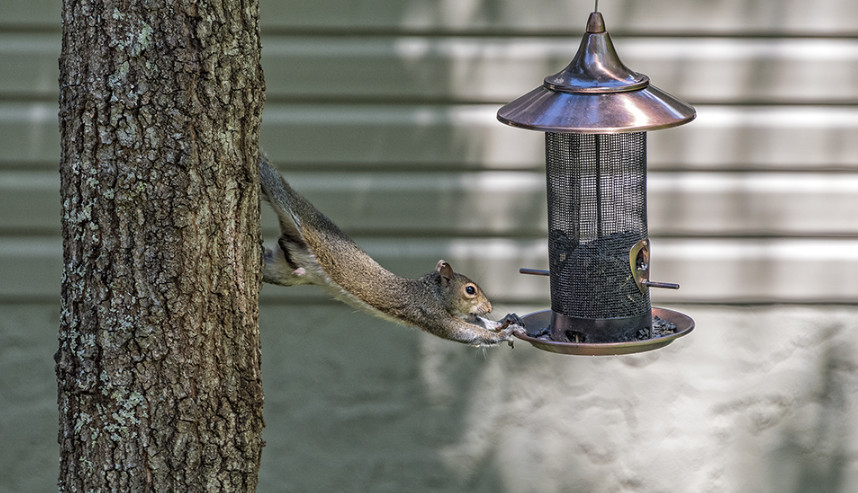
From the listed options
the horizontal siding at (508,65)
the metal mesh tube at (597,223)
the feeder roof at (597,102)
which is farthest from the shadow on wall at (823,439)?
the feeder roof at (597,102)

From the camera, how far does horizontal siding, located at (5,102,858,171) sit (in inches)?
182

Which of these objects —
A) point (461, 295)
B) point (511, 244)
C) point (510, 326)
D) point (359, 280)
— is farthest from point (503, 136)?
point (510, 326)

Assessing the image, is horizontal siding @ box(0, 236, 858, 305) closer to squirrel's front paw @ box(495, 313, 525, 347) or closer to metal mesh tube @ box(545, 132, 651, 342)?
squirrel's front paw @ box(495, 313, 525, 347)

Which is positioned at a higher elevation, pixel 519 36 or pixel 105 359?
pixel 519 36

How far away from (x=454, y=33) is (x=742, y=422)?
2071 mm

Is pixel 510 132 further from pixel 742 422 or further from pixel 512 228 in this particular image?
pixel 742 422

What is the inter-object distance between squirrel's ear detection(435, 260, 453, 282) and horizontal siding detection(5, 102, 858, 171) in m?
0.70

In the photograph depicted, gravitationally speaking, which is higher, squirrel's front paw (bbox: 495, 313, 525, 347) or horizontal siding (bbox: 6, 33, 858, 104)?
horizontal siding (bbox: 6, 33, 858, 104)

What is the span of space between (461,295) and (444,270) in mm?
182

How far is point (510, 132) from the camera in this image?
4.64 meters

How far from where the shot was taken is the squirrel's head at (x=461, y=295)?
163 inches

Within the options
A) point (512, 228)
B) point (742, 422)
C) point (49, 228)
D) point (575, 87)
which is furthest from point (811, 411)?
point (49, 228)

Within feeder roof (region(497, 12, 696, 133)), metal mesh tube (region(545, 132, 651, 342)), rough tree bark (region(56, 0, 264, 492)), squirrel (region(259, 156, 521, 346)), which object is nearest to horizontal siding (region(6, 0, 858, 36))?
squirrel (region(259, 156, 521, 346))

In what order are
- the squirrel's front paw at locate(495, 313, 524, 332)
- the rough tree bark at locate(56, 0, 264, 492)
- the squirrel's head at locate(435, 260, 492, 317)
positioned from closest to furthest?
1. the rough tree bark at locate(56, 0, 264, 492)
2. the squirrel's front paw at locate(495, 313, 524, 332)
3. the squirrel's head at locate(435, 260, 492, 317)
